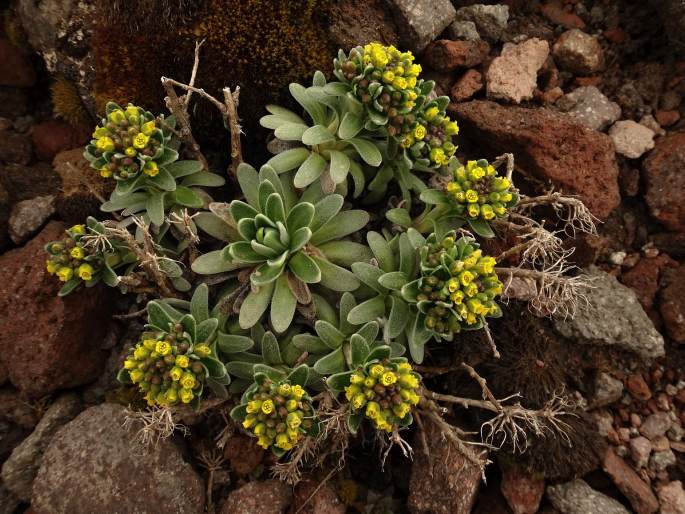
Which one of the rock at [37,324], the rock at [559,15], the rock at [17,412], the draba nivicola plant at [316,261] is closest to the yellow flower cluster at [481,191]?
the draba nivicola plant at [316,261]

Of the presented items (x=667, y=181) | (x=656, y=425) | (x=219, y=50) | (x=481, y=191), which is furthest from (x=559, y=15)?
(x=656, y=425)

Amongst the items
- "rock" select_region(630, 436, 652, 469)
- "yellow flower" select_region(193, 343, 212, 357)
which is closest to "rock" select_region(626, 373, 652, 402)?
"rock" select_region(630, 436, 652, 469)

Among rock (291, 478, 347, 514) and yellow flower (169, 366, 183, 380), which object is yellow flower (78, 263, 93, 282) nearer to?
yellow flower (169, 366, 183, 380)

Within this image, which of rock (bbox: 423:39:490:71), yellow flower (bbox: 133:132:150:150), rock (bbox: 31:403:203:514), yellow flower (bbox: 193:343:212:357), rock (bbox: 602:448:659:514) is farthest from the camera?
rock (bbox: 423:39:490:71)

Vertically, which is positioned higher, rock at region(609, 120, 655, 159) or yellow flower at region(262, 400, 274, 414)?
rock at region(609, 120, 655, 159)

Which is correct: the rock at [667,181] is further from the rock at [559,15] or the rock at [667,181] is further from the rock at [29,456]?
the rock at [29,456]

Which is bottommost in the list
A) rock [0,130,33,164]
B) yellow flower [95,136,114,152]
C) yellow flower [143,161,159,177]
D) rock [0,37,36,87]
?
rock [0,130,33,164]

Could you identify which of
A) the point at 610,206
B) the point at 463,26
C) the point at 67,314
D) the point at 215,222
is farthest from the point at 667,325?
the point at 67,314
